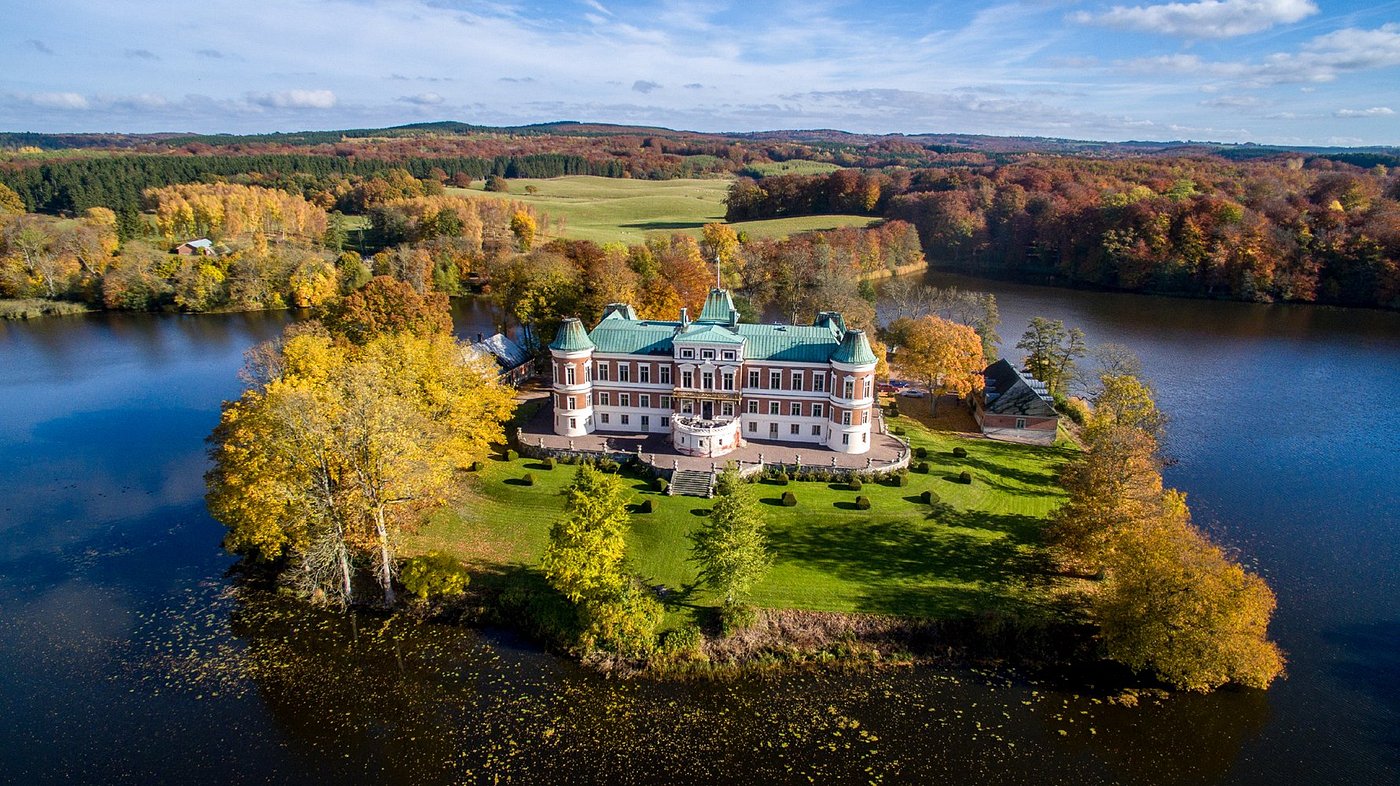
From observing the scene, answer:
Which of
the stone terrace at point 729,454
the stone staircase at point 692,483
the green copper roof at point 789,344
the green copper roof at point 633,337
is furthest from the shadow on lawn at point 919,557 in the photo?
the green copper roof at point 633,337

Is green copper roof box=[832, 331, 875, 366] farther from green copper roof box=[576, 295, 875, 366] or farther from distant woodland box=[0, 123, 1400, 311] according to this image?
distant woodland box=[0, 123, 1400, 311]

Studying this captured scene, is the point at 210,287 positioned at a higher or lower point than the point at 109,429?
higher

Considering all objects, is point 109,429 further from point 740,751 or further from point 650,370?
point 740,751

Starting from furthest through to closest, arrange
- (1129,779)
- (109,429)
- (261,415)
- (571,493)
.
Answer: (109,429) → (261,415) → (571,493) → (1129,779)

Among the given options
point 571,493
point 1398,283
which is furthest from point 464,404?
point 1398,283

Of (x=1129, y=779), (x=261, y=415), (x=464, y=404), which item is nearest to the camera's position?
(x=1129, y=779)

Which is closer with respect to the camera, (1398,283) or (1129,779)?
(1129,779)

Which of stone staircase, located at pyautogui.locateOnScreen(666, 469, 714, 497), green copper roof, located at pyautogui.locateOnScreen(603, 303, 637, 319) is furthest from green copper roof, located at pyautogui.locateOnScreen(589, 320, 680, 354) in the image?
stone staircase, located at pyautogui.locateOnScreen(666, 469, 714, 497)
